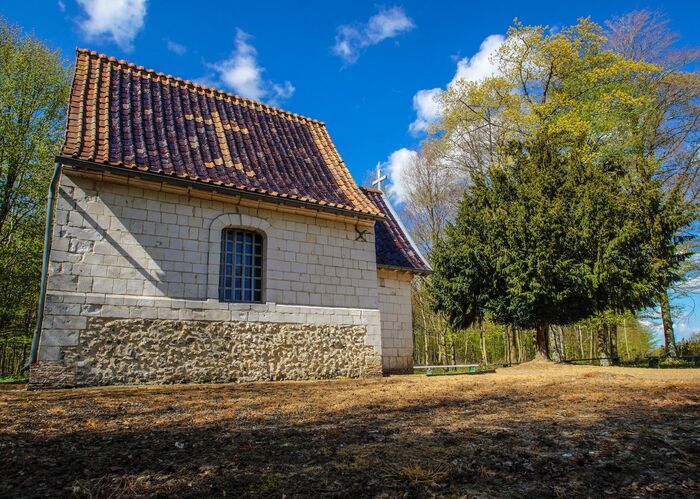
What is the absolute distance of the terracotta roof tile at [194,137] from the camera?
9133 millimetres

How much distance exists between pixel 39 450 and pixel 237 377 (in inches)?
230

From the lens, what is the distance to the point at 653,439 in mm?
3625

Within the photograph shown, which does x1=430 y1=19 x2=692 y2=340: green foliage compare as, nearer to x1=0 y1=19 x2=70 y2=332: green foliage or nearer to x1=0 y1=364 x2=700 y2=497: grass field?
x1=0 y1=364 x2=700 y2=497: grass field

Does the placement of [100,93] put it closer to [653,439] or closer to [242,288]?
[242,288]

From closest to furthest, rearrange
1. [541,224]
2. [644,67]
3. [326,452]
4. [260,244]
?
[326,452] → [260,244] → [541,224] → [644,67]

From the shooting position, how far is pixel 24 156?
16.8 m

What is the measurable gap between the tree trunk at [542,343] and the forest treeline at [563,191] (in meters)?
0.04

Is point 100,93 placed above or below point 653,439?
above

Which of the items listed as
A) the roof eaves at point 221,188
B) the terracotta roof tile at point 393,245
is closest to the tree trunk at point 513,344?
the terracotta roof tile at point 393,245

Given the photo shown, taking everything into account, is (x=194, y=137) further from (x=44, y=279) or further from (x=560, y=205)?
(x=560, y=205)

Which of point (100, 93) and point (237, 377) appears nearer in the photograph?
point (237, 377)

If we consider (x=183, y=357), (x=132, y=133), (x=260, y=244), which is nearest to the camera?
(x=183, y=357)

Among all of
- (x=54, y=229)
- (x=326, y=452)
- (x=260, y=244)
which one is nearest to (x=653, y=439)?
(x=326, y=452)

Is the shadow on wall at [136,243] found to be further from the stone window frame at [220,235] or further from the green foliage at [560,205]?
the green foliage at [560,205]
